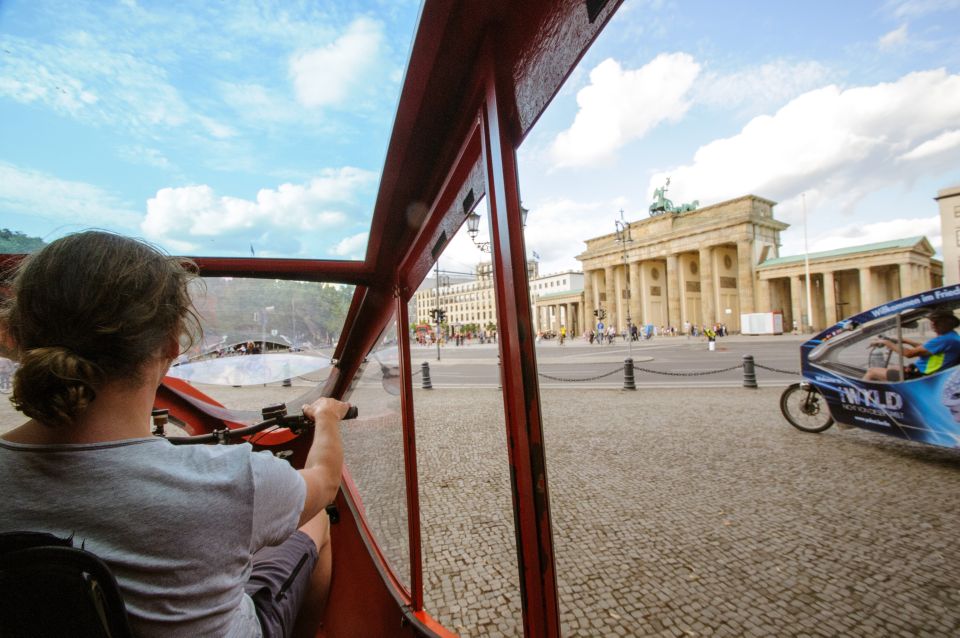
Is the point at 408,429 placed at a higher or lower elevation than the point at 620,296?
lower

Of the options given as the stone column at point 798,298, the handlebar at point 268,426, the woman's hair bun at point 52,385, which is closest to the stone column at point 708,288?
the stone column at point 798,298

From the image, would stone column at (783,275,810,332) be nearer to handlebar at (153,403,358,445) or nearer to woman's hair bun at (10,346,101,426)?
handlebar at (153,403,358,445)

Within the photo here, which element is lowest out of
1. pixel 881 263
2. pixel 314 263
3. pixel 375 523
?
pixel 375 523

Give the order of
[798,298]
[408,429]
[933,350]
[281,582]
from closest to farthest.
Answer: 1. [281,582]
2. [408,429]
3. [933,350]
4. [798,298]

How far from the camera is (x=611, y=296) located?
5462 centimetres

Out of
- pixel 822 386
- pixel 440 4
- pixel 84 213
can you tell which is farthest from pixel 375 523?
pixel 822 386

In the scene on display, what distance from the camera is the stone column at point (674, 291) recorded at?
49.7 m

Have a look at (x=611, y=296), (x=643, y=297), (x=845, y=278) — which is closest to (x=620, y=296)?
(x=611, y=296)

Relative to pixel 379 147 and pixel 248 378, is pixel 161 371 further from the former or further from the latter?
pixel 248 378

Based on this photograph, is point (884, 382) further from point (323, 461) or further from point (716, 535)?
point (323, 461)

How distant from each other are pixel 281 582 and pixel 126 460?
0.83m

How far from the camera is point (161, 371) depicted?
975 mm

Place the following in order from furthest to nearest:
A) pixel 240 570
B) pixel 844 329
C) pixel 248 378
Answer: pixel 844 329 → pixel 248 378 → pixel 240 570

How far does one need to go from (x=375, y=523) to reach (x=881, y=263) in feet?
167
